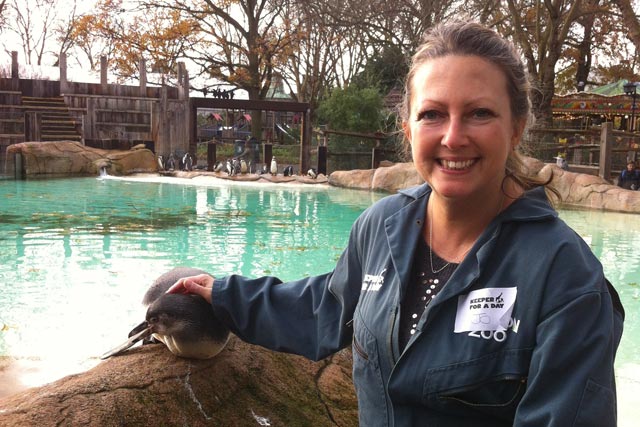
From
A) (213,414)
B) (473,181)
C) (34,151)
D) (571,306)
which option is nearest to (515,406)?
(571,306)

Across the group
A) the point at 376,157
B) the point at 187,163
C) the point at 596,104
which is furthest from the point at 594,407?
the point at 596,104

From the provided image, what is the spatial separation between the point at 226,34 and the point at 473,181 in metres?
27.0

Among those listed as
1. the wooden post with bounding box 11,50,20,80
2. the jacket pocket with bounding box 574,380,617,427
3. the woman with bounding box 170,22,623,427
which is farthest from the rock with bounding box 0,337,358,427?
the wooden post with bounding box 11,50,20,80

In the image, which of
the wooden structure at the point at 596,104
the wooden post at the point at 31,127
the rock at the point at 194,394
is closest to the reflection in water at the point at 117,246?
the rock at the point at 194,394

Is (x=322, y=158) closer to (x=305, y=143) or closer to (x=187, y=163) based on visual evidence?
(x=305, y=143)

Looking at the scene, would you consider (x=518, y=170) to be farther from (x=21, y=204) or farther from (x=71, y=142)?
(x=71, y=142)

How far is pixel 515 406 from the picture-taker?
4.14 ft

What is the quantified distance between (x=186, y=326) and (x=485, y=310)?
3.73ft

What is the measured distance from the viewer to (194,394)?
2.25 metres

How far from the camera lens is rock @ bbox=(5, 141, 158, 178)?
17016mm

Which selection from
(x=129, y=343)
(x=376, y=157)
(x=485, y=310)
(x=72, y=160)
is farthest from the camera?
(x=376, y=157)

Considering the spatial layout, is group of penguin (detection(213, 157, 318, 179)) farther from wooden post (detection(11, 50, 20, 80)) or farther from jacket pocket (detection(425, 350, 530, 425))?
jacket pocket (detection(425, 350, 530, 425))

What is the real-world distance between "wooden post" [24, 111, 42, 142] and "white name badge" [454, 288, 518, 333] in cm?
1934

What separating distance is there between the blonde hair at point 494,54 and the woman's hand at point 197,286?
889 millimetres
